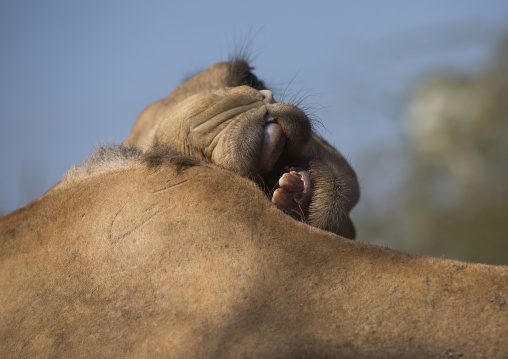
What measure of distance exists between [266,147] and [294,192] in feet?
0.68

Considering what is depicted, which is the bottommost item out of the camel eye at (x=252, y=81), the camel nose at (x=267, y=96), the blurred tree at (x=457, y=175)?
the blurred tree at (x=457, y=175)

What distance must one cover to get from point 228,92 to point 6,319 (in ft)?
4.02

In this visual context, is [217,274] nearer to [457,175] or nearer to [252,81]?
[252,81]

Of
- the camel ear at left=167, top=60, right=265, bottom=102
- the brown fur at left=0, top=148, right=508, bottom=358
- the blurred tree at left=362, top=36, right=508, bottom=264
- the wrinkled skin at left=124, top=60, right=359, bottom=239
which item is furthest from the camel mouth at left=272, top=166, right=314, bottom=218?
the blurred tree at left=362, top=36, right=508, bottom=264

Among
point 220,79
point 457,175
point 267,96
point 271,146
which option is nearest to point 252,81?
point 220,79

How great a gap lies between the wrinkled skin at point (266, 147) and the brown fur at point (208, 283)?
25cm

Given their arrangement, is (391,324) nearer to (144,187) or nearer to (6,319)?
(144,187)

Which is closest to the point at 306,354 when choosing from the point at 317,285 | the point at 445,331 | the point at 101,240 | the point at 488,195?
the point at 317,285

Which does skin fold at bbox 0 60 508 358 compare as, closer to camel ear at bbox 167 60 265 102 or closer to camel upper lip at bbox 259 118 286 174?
camel upper lip at bbox 259 118 286 174

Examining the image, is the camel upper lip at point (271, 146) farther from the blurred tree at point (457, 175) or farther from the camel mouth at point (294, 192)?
the blurred tree at point (457, 175)

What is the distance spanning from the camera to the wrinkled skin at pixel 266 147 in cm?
241

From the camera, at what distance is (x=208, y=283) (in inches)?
74.9

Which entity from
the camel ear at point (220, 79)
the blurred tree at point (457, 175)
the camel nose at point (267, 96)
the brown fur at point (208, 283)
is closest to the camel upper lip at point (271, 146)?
the camel nose at point (267, 96)

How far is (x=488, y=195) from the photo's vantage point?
34.0 ft
